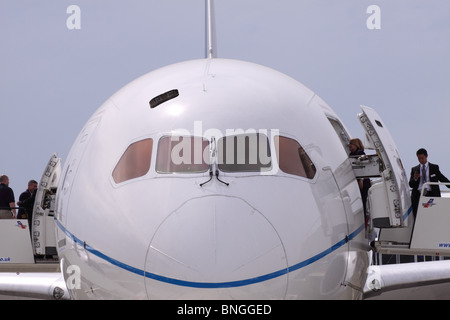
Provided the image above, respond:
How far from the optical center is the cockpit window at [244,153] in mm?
8500

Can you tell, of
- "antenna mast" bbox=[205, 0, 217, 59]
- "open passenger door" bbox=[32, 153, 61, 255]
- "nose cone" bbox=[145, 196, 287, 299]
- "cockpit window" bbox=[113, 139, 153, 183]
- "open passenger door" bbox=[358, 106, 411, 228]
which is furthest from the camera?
"antenna mast" bbox=[205, 0, 217, 59]

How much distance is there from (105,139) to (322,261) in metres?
2.74

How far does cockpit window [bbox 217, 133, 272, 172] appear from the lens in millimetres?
8500

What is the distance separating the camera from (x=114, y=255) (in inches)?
329

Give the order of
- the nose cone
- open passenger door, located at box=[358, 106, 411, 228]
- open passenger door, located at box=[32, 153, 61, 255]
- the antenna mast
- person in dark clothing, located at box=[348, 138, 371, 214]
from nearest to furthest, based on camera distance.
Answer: the nose cone
open passenger door, located at box=[358, 106, 411, 228]
person in dark clothing, located at box=[348, 138, 371, 214]
open passenger door, located at box=[32, 153, 61, 255]
the antenna mast

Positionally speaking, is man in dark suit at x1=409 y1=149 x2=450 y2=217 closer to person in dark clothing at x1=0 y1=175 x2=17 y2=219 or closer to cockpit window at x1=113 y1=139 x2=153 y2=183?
cockpit window at x1=113 y1=139 x2=153 y2=183

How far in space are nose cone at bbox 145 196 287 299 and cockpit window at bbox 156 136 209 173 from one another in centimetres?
55

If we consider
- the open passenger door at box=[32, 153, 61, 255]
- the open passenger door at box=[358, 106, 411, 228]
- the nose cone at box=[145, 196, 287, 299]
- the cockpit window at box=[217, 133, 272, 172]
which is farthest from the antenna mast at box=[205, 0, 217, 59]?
the nose cone at box=[145, 196, 287, 299]

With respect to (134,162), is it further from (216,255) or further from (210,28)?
(210,28)

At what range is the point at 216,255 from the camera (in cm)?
775

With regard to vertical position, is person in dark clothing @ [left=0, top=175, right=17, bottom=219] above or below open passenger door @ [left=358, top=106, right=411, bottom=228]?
below

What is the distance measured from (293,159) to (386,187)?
1.71m
